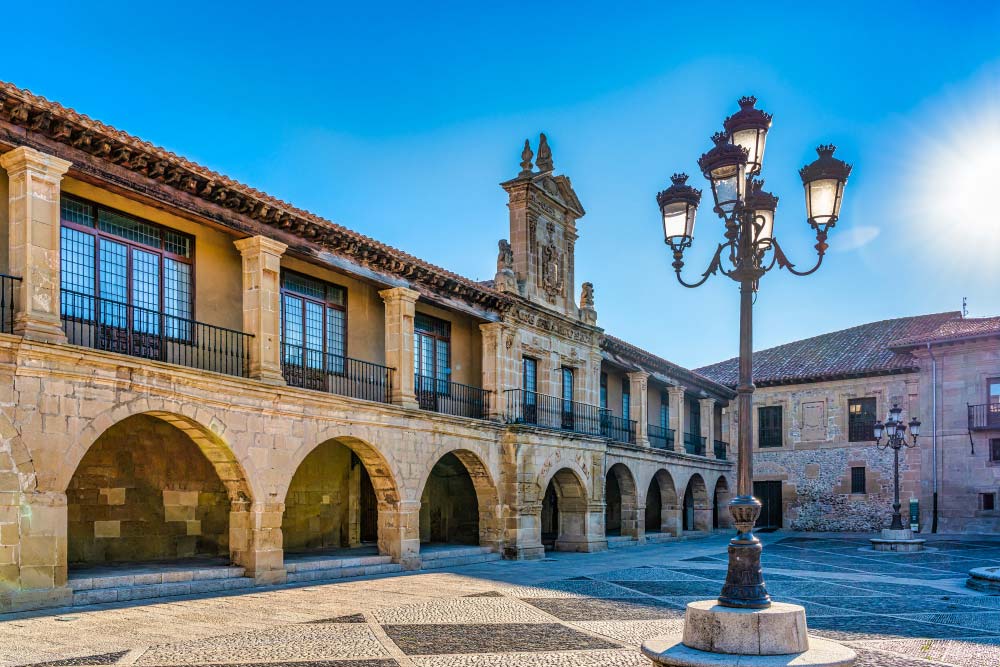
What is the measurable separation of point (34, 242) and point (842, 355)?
109ft

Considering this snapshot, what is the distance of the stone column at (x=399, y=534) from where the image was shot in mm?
17812

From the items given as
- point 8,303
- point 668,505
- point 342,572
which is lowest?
point 668,505

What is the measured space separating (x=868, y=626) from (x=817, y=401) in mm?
27119

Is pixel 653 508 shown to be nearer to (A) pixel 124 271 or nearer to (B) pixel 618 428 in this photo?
(B) pixel 618 428

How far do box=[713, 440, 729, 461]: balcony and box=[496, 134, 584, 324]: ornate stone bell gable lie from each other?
14387mm

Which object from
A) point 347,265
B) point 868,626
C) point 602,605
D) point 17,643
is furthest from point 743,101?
point 347,265

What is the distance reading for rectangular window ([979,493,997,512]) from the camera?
103 ft

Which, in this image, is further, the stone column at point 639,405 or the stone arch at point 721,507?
the stone arch at point 721,507

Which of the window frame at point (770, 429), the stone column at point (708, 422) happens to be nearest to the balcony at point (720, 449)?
the stone column at point (708, 422)

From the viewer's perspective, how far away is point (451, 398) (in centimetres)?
2100

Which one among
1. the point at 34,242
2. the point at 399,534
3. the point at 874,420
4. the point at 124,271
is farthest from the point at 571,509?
the point at 874,420

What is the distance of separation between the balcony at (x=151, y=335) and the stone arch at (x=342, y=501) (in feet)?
9.42

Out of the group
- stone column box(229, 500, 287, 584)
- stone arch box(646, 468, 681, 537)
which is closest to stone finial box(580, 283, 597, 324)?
stone arch box(646, 468, 681, 537)

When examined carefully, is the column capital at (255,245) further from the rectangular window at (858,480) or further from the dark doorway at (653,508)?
the rectangular window at (858,480)
